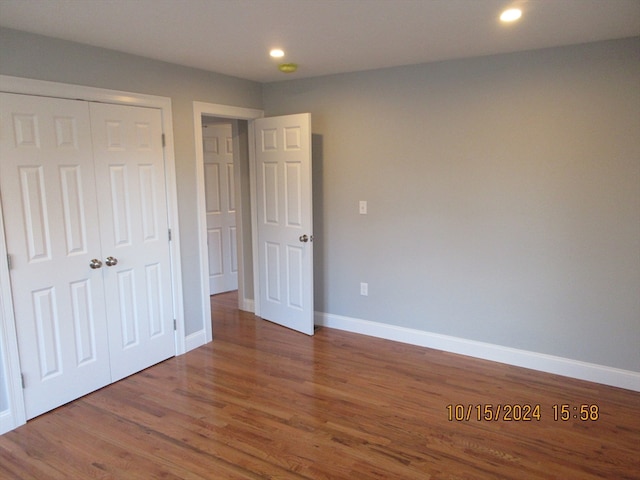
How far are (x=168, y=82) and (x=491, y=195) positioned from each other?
2.74 meters

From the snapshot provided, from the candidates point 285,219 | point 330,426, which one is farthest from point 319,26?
point 330,426

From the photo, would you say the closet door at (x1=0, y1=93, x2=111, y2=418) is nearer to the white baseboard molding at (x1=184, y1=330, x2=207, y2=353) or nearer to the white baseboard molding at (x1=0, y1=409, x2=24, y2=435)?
→ the white baseboard molding at (x1=0, y1=409, x2=24, y2=435)

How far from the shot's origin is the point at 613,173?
3020 millimetres

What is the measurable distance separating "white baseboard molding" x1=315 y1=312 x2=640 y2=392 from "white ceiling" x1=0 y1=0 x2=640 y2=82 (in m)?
2.32

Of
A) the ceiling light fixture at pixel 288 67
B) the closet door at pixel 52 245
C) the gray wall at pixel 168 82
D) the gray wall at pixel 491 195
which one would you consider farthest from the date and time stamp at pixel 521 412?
the ceiling light fixture at pixel 288 67

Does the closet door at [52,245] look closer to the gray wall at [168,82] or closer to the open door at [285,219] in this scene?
the gray wall at [168,82]

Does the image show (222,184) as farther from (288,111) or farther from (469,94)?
(469,94)

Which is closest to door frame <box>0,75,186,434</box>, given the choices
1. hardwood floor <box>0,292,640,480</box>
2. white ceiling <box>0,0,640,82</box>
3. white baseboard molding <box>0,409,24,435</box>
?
white baseboard molding <box>0,409,24,435</box>

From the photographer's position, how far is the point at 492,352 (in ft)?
11.9

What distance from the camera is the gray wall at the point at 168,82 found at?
2656mm

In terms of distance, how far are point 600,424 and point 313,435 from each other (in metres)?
1.79

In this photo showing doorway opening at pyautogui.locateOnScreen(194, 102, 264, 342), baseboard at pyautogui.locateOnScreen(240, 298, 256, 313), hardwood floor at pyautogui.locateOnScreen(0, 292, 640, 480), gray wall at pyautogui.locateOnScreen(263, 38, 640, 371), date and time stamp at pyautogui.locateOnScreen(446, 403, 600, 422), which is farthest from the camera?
baseboard at pyautogui.locateOnScreen(240, 298, 256, 313)

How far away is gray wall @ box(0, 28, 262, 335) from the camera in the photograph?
2.66 m

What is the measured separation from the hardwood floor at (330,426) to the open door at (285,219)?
0.72m
